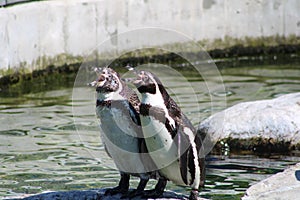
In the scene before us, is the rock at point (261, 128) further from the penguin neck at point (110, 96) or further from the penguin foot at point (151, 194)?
the penguin neck at point (110, 96)

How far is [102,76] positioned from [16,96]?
21.4ft

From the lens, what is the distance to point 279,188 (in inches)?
267

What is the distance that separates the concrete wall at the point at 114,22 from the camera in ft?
42.1

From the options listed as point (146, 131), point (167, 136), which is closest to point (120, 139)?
point (146, 131)

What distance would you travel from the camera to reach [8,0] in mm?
12648

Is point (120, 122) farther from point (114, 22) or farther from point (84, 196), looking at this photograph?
point (114, 22)

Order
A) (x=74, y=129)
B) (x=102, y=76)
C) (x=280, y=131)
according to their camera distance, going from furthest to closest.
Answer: (x=74, y=129)
(x=280, y=131)
(x=102, y=76)

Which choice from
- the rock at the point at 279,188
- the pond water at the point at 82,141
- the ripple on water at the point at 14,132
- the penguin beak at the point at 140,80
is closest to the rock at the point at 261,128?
the pond water at the point at 82,141

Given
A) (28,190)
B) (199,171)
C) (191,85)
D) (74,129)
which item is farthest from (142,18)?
(199,171)

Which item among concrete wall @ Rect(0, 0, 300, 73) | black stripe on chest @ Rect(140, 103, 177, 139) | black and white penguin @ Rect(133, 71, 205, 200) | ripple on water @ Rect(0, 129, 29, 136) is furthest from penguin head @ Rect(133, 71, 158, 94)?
concrete wall @ Rect(0, 0, 300, 73)

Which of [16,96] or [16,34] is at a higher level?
[16,34]

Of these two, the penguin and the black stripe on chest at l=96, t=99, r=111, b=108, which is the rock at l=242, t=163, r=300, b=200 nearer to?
the penguin

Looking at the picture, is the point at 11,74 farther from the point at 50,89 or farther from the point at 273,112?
the point at 273,112

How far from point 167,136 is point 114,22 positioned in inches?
313
